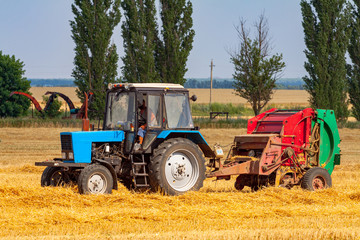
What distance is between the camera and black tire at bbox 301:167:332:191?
1284 centimetres

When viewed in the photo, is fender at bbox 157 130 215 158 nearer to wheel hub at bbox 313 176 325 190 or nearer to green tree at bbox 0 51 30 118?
wheel hub at bbox 313 176 325 190

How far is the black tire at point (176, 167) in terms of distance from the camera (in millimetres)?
11633

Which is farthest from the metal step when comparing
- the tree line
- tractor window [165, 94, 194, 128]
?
the tree line

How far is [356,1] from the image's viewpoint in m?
45.2

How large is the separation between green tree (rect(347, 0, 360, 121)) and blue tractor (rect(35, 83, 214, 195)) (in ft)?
113

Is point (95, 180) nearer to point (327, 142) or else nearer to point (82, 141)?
point (82, 141)

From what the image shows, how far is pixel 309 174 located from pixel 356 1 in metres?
34.9

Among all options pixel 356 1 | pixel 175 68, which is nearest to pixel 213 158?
pixel 175 68

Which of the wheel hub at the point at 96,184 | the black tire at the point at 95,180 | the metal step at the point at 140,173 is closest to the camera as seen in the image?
the black tire at the point at 95,180

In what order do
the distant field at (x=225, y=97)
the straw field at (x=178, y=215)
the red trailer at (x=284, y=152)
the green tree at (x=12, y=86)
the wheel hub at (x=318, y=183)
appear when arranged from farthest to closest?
the distant field at (x=225, y=97) → the green tree at (x=12, y=86) → the wheel hub at (x=318, y=183) → the red trailer at (x=284, y=152) → the straw field at (x=178, y=215)

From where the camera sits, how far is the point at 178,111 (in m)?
12.2

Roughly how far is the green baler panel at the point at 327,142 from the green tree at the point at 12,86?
113ft

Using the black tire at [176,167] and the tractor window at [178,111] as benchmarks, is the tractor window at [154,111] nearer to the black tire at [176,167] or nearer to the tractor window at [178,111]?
the tractor window at [178,111]

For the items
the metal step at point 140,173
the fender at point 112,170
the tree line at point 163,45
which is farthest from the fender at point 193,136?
the tree line at point 163,45
